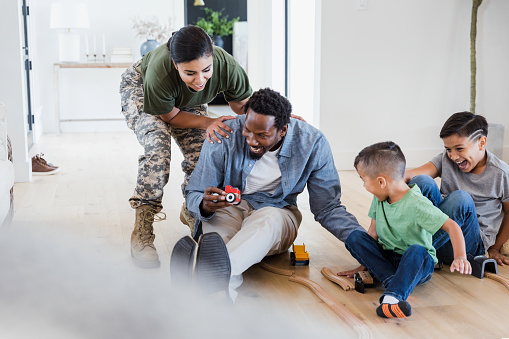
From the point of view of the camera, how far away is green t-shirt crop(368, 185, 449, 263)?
1853mm

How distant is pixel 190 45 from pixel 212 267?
0.81 metres

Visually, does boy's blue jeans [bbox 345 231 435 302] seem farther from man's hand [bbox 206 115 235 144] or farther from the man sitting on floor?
man's hand [bbox 206 115 235 144]

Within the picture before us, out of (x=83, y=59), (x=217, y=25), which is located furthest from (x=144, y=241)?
(x=217, y=25)

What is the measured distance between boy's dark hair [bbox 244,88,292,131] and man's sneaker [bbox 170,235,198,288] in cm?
47

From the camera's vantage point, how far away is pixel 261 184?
220 centimetres

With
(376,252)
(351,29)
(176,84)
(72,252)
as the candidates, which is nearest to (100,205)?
(72,252)

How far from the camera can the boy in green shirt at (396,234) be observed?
1795 millimetres

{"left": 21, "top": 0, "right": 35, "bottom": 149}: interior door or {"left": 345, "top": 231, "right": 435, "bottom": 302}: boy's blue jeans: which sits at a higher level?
{"left": 21, "top": 0, "right": 35, "bottom": 149}: interior door

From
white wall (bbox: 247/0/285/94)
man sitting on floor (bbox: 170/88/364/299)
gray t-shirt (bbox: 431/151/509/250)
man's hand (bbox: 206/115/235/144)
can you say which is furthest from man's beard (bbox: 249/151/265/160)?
white wall (bbox: 247/0/285/94)

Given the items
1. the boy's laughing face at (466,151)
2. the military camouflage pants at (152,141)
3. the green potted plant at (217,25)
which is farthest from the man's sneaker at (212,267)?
the green potted plant at (217,25)

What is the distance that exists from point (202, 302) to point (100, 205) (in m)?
1.59

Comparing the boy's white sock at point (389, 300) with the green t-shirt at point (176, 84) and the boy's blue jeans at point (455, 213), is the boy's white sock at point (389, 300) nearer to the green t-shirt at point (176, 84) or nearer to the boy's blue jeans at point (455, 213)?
the boy's blue jeans at point (455, 213)

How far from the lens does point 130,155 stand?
4898 millimetres

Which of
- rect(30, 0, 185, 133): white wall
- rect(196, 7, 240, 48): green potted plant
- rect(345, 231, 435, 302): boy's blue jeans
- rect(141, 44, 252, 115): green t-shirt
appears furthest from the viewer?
rect(196, 7, 240, 48): green potted plant
